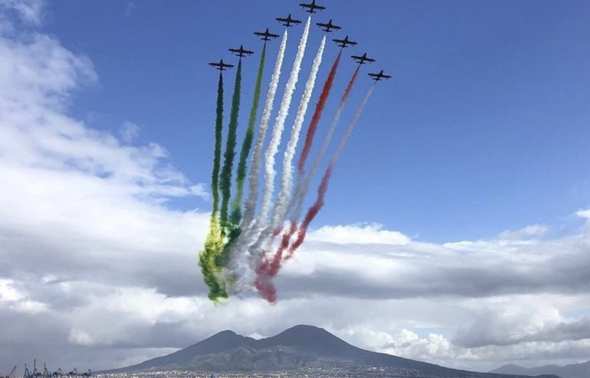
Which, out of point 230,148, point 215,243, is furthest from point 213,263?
point 230,148

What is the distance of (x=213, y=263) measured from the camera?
14812 cm

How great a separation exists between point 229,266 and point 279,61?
53.2 meters

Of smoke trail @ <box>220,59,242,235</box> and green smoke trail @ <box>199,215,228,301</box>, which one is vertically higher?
smoke trail @ <box>220,59,242,235</box>

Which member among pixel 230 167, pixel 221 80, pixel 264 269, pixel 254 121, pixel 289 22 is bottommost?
pixel 264 269

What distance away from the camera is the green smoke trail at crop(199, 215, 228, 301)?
144625 millimetres

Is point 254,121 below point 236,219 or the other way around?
the other way around

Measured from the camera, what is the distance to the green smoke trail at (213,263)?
145 metres

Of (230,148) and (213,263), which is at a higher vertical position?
(230,148)

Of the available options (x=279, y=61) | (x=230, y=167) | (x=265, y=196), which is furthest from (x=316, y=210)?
(x=279, y=61)

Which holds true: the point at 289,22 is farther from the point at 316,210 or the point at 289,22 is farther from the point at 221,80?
the point at 316,210

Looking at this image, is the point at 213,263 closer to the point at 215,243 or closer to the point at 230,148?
the point at 215,243

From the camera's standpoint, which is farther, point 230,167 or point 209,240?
point 209,240

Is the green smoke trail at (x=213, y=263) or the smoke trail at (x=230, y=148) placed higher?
the smoke trail at (x=230, y=148)

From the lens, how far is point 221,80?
137500 millimetres
